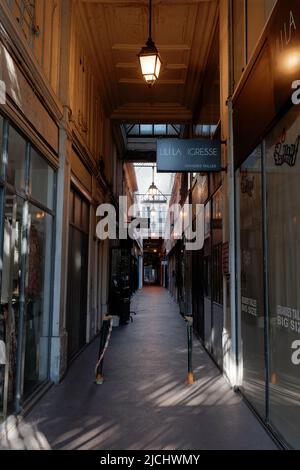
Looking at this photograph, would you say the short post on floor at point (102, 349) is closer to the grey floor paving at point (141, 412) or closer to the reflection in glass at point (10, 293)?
the grey floor paving at point (141, 412)

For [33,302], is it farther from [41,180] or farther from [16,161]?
[16,161]

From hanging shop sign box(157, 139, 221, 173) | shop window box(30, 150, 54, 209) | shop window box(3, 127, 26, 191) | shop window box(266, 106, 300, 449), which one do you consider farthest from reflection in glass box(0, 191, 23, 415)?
hanging shop sign box(157, 139, 221, 173)

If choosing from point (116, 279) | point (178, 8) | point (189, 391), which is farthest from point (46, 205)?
point (116, 279)

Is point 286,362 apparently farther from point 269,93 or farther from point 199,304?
point 199,304

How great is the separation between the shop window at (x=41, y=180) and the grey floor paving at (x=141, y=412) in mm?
2902

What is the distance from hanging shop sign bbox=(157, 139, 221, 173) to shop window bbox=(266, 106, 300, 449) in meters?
2.47

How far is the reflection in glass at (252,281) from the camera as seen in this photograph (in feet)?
17.5

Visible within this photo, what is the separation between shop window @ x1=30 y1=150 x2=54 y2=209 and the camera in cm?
599

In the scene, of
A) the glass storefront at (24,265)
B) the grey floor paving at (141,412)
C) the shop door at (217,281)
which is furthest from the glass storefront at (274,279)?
the glass storefront at (24,265)

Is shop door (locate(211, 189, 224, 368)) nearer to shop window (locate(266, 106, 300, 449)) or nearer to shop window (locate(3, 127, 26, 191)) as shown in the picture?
shop window (locate(266, 106, 300, 449))

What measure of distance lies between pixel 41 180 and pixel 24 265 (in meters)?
1.51

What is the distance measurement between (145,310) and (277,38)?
626 inches

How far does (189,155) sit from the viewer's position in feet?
25.1

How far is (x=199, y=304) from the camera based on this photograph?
11602 millimetres
